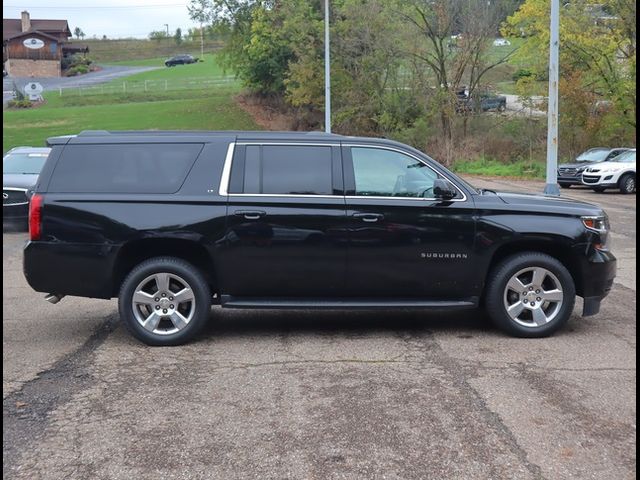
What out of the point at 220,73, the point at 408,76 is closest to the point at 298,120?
the point at 408,76

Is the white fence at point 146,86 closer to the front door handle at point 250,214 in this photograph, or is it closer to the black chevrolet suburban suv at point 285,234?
the black chevrolet suburban suv at point 285,234

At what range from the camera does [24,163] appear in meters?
16.7

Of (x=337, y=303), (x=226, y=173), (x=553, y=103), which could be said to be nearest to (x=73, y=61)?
(x=553, y=103)

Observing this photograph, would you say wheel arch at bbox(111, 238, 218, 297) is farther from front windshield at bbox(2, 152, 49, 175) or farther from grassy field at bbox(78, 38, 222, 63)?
grassy field at bbox(78, 38, 222, 63)

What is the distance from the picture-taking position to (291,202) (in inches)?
276

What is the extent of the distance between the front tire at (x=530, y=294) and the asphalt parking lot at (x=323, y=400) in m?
0.18

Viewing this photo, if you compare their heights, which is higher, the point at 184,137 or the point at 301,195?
the point at 184,137

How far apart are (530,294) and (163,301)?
11.2 ft

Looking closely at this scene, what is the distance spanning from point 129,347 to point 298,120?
1834 inches

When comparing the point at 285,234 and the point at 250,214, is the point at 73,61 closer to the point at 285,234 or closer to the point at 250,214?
the point at 250,214

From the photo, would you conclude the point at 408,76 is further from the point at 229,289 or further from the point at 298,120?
the point at 229,289

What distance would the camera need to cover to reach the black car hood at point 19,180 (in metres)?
15.0

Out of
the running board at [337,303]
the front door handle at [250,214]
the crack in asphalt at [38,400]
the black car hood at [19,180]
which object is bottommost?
the crack in asphalt at [38,400]

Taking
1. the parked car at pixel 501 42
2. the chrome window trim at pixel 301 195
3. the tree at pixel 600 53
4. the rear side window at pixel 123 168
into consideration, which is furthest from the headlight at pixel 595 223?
the parked car at pixel 501 42
